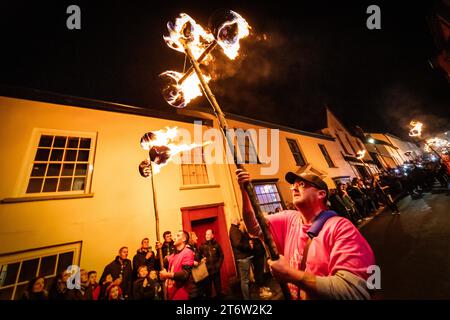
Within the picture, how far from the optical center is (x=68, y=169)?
22.2ft

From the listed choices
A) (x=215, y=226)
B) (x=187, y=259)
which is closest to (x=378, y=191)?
(x=215, y=226)

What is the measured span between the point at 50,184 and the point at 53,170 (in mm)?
502

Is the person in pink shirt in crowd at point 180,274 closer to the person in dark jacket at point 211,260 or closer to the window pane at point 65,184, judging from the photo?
the person in dark jacket at point 211,260

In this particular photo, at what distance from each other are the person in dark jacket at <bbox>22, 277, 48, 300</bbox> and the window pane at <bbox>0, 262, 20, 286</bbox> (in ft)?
4.59

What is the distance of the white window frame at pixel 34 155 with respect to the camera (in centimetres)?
585

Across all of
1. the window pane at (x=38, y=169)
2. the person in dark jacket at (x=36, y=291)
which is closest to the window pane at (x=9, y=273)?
the person in dark jacket at (x=36, y=291)

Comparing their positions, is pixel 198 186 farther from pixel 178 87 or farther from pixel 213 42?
pixel 213 42

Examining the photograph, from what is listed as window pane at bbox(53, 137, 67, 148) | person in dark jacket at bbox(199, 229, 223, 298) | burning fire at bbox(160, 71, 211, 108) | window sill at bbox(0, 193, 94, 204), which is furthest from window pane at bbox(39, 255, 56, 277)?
burning fire at bbox(160, 71, 211, 108)

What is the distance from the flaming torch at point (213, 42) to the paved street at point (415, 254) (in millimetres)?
4308

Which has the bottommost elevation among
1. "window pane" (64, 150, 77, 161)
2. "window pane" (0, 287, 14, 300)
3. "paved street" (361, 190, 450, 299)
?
"paved street" (361, 190, 450, 299)

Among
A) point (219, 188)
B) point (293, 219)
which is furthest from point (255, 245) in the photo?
point (293, 219)

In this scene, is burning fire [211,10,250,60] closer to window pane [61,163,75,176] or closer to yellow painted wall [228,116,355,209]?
window pane [61,163,75,176]

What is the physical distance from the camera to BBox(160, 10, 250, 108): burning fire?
6.81 ft

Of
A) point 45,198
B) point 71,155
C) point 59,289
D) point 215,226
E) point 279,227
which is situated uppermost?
point 71,155
